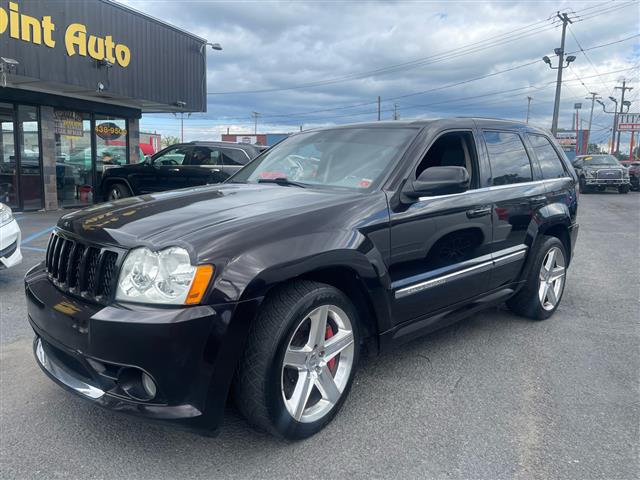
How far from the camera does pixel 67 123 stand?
13.6 meters

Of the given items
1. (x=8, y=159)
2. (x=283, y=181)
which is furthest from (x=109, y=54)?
(x=283, y=181)

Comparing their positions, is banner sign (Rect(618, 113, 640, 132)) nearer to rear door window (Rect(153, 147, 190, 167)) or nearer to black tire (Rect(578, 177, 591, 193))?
black tire (Rect(578, 177, 591, 193))

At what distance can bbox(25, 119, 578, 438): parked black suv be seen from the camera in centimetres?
226

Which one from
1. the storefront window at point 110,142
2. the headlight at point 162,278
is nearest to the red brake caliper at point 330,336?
the headlight at point 162,278

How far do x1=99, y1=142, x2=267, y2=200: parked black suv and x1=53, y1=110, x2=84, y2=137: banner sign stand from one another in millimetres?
2009

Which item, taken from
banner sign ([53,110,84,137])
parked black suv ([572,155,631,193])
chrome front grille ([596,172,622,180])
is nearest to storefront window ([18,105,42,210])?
banner sign ([53,110,84,137])

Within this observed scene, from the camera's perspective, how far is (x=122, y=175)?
12641 millimetres

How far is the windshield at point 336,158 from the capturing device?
340cm

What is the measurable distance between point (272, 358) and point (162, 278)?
625 millimetres

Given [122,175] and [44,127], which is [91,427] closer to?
[122,175]

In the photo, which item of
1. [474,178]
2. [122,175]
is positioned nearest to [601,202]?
[122,175]

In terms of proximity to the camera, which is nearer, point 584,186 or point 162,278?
point 162,278

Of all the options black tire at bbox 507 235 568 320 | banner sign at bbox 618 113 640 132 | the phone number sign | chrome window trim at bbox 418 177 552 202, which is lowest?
black tire at bbox 507 235 568 320

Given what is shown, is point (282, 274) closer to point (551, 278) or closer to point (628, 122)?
point (551, 278)
